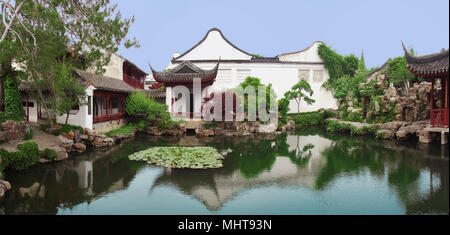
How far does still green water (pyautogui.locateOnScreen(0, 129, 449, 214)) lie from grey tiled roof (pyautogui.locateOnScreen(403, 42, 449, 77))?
2738 mm

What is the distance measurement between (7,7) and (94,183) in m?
5.55

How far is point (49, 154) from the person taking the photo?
28.3ft

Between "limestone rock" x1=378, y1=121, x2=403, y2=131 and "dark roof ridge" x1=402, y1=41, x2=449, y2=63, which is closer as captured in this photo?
"dark roof ridge" x1=402, y1=41, x2=449, y2=63

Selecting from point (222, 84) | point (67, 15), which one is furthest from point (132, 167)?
point (222, 84)

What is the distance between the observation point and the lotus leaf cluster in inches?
324

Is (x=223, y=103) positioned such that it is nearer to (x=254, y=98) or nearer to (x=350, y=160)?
(x=254, y=98)

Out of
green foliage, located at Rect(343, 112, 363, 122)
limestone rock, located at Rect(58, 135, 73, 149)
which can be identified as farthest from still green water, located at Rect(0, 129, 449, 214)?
green foliage, located at Rect(343, 112, 363, 122)

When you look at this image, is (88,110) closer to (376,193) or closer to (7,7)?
(7,7)

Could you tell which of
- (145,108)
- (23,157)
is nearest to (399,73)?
(145,108)

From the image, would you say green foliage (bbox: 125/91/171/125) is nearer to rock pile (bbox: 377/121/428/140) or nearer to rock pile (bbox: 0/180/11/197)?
rock pile (bbox: 0/180/11/197)

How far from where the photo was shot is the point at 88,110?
12.3 metres

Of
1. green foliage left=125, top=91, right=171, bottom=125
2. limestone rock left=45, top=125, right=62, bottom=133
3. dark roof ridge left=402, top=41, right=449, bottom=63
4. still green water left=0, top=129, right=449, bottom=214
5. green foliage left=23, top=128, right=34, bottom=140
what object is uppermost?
dark roof ridge left=402, top=41, right=449, bottom=63

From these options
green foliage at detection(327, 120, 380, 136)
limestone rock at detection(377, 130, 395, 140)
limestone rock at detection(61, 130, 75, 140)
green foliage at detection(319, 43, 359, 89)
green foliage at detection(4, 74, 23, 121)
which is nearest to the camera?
green foliage at detection(4, 74, 23, 121)

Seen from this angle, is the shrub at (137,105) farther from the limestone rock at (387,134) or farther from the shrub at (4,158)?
the limestone rock at (387,134)
